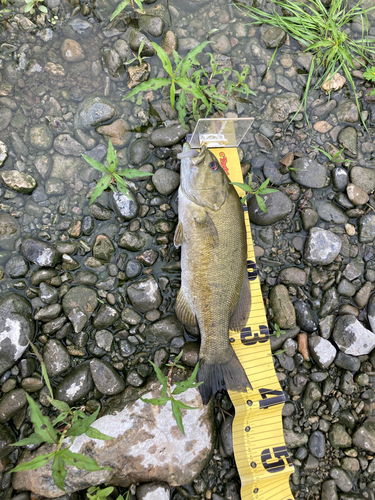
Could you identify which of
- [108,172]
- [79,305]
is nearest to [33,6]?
[108,172]

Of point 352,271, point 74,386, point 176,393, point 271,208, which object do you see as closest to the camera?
point 176,393

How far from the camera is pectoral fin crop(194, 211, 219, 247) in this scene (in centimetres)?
356

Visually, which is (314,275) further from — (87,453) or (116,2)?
(116,2)

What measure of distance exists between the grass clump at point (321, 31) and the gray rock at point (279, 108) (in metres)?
0.22

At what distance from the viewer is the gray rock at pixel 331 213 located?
14.6 feet

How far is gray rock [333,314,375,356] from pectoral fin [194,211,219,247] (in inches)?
88.1

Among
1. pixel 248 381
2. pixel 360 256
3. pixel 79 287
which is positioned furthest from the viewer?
pixel 360 256

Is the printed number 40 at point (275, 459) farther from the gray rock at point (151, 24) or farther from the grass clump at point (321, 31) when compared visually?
the gray rock at point (151, 24)

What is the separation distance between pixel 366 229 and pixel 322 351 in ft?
6.03

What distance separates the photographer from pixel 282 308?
4145 millimetres

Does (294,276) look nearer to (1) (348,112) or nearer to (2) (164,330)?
(2) (164,330)

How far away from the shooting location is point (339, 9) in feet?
15.2

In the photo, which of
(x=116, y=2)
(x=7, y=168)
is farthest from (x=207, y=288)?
(x=116, y=2)

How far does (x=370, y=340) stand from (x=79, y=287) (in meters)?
3.92
